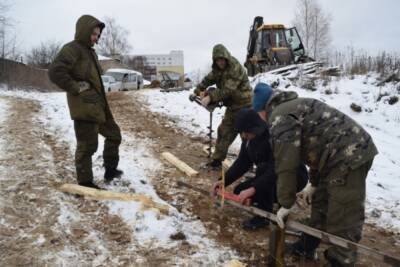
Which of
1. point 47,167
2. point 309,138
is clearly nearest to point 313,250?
point 309,138

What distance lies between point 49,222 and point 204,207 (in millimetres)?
1697

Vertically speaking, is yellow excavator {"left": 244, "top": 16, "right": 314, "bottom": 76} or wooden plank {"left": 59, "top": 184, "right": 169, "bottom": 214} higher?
yellow excavator {"left": 244, "top": 16, "right": 314, "bottom": 76}

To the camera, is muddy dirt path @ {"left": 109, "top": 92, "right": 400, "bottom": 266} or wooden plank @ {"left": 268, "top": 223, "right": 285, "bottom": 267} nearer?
wooden plank @ {"left": 268, "top": 223, "right": 285, "bottom": 267}

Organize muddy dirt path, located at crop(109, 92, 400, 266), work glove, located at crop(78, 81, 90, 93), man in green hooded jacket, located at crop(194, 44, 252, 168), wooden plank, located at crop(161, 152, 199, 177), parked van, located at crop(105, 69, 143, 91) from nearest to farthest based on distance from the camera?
muddy dirt path, located at crop(109, 92, 400, 266) < work glove, located at crop(78, 81, 90, 93) < man in green hooded jacket, located at crop(194, 44, 252, 168) < wooden plank, located at crop(161, 152, 199, 177) < parked van, located at crop(105, 69, 143, 91)

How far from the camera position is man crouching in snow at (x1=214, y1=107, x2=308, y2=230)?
12.1ft

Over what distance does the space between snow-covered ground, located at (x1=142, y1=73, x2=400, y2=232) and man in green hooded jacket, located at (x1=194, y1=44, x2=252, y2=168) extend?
1.65 m

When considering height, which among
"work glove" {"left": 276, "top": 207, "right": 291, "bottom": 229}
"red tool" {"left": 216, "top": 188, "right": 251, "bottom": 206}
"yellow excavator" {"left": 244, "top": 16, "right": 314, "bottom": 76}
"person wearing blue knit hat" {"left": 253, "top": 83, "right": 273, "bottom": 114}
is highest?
"yellow excavator" {"left": 244, "top": 16, "right": 314, "bottom": 76}

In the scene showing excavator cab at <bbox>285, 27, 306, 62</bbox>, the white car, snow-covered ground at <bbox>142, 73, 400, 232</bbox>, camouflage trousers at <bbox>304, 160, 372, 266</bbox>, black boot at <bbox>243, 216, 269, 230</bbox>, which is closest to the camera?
camouflage trousers at <bbox>304, 160, 372, 266</bbox>

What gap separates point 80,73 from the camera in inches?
171

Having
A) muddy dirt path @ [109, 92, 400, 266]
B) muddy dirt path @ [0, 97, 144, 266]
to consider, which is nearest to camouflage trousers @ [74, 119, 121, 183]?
muddy dirt path @ [0, 97, 144, 266]

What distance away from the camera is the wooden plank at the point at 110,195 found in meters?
4.06

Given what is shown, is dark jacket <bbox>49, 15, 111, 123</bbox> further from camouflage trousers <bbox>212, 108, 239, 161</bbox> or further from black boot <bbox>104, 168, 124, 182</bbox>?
camouflage trousers <bbox>212, 108, 239, 161</bbox>

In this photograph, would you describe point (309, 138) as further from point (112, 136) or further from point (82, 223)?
point (112, 136)

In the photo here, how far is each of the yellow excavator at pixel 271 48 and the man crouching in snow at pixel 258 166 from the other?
43.5ft
